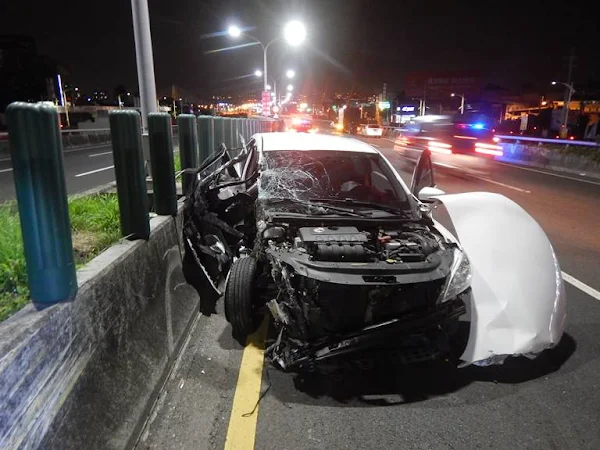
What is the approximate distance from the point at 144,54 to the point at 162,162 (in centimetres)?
264

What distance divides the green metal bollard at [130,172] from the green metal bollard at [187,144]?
7.22ft

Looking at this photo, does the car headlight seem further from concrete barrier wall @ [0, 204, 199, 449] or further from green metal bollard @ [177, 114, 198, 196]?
green metal bollard @ [177, 114, 198, 196]

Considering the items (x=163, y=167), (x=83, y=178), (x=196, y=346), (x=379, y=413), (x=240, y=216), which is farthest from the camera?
(x=83, y=178)

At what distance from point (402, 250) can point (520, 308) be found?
938mm

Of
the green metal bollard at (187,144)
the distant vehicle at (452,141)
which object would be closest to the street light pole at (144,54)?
the green metal bollard at (187,144)

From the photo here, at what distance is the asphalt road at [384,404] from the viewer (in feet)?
9.03

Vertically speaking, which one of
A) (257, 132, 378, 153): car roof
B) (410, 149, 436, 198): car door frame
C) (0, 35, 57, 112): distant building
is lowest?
(410, 149, 436, 198): car door frame

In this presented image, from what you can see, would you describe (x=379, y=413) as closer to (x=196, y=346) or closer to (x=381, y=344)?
(x=381, y=344)

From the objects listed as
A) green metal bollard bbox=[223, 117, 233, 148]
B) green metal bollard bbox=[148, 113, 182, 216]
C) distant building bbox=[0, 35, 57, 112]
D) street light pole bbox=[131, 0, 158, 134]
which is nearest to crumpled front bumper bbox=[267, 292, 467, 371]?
green metal bollard bbox=[148, 113, 182, 216]

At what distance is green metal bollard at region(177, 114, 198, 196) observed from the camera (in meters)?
5.91

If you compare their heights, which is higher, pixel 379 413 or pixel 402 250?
pixel 402 250

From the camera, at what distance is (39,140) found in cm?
213

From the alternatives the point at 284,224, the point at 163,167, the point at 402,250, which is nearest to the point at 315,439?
the point at 402,250

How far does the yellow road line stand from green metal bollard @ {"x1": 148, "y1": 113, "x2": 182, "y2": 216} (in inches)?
61.8
